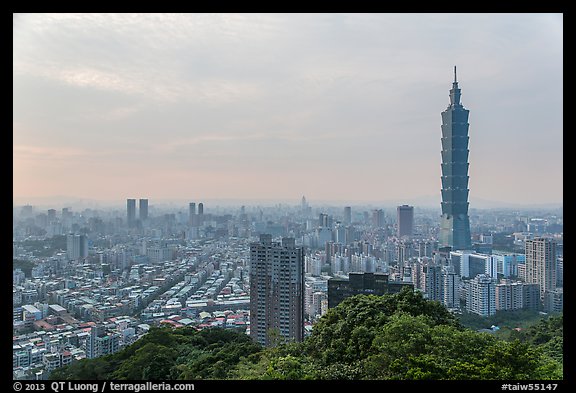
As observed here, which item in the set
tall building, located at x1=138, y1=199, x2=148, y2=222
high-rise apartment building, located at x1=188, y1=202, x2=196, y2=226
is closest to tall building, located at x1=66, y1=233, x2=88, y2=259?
tall building, located at x1=138, y1=199, x2=148, y2=222

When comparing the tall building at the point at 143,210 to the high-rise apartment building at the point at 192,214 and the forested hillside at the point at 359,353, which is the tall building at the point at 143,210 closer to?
the high-rise apartment building at the point at 192,214

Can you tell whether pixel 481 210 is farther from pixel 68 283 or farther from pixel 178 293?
pixel 68 283

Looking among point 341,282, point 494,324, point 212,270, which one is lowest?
point 494,324

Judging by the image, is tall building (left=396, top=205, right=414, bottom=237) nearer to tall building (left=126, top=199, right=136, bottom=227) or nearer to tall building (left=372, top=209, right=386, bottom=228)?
tall building (left=372, top=209, right=386, bottom=228)

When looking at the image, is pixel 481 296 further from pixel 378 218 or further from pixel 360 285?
pixel 378 218

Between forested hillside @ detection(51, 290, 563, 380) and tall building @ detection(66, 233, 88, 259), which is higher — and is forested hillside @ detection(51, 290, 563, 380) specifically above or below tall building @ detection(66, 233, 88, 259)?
below

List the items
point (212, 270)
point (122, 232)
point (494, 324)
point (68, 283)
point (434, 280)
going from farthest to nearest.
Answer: point (434, 280) → point (494, 324) → point (212, 270) → point (122, 232) → point (68, 283)
